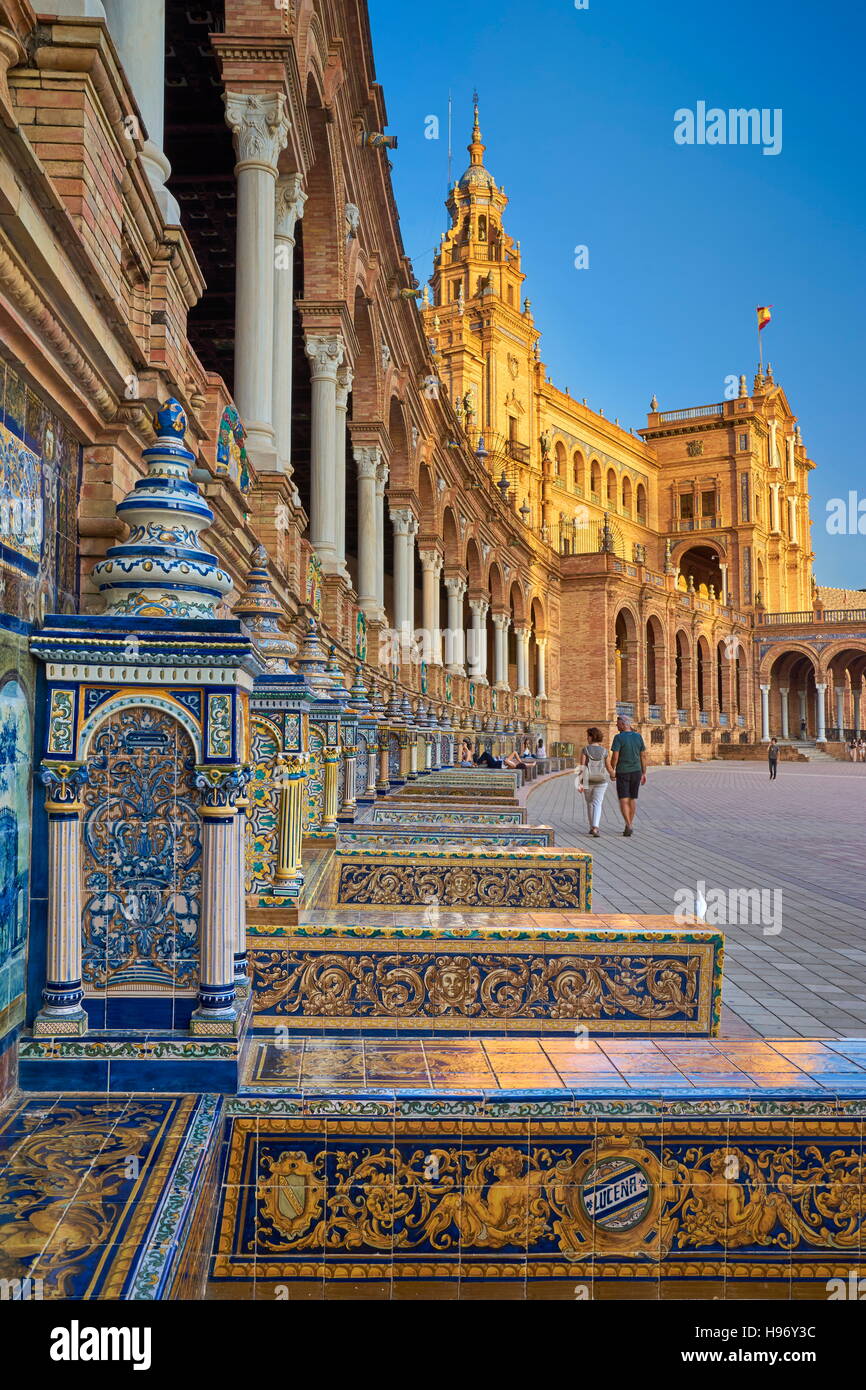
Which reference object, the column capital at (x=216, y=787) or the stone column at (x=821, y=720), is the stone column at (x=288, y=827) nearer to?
the column capital at (x=216, y=787)

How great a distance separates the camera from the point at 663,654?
1907 inches

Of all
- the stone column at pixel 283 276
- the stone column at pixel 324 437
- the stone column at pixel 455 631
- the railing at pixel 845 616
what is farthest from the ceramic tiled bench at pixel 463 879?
the railing at pixel 845 616

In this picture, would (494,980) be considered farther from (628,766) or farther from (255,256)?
(628,766)

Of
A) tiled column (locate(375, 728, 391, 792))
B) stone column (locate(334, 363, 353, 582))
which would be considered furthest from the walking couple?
stone column (locate(334, 363, 353, 582))

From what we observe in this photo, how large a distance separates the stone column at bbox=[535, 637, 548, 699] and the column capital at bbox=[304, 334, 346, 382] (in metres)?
28.3

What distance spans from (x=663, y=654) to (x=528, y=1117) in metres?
46.9

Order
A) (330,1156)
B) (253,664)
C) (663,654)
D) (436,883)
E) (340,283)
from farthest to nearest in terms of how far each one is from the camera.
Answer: (663,654), (340,283), (436,883), (253,664), (330,1156)

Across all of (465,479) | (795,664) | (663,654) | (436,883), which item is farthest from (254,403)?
(795,664)

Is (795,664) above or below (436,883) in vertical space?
above

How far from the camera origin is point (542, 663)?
41.7 metres

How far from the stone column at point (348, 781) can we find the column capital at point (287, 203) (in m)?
5.47

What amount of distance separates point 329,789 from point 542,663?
3558 centimetres

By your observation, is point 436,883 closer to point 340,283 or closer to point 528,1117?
point 528,1117

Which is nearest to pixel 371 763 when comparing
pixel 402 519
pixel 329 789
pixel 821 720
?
pixel 329 789
